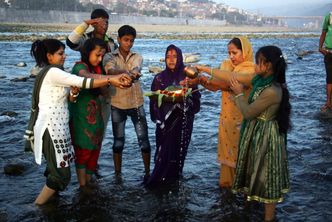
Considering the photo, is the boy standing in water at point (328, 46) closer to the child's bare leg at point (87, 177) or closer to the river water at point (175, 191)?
the river water at point (175, 191)

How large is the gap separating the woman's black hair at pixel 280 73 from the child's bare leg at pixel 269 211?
727 mm

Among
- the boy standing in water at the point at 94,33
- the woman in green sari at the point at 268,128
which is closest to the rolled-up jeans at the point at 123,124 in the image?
the boy standing in water at the point at 94,33

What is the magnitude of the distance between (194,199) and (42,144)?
73.1 inches

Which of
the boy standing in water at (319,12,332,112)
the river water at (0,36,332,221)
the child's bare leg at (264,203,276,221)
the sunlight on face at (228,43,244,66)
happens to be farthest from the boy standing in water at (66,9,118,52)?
the boy standing in water at (319,12,332,112)

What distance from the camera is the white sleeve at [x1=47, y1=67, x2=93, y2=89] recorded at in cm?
394

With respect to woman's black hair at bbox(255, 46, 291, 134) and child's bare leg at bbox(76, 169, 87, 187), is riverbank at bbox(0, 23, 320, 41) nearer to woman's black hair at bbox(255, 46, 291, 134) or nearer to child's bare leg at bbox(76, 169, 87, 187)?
child's bare leg at bbox(76, 169, 87, 187)

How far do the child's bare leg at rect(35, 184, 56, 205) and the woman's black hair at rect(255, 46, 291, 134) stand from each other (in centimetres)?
248

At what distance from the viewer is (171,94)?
474 centimetres

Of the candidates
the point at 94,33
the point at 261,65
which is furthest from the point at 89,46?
the point at 261,65

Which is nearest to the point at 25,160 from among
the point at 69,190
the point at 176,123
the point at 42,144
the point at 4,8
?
the point at 69,190

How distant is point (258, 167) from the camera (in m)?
3.74

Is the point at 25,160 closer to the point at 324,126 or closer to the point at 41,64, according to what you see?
the point at 41,64

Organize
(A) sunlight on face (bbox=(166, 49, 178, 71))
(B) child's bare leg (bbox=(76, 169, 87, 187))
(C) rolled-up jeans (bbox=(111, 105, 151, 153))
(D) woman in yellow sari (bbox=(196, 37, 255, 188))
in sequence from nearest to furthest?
(D) woman in yellow sari (bbox=(196, 37, 255, 188)) → (B) child's bare leg (bbox=(76, 169, 87, 187)) → (A) sunlight on face (bbox=(166, 49, 178, 71)) → (C) rolled-up jeans (bbox=(111, 105, 151, 153))

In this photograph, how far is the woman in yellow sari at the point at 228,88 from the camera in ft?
14.0
